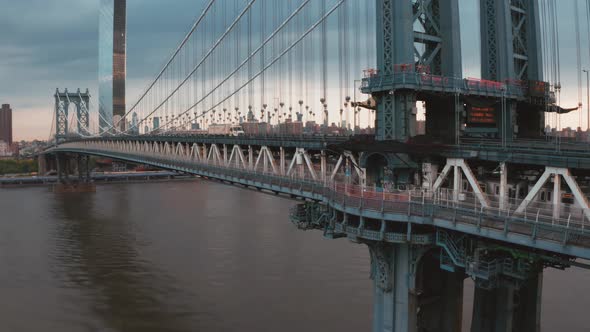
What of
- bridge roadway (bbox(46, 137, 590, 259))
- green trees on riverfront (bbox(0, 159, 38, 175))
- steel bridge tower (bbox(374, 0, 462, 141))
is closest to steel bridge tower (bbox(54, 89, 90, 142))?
green trees on riverfront (bbox(0, 159, 38, 175))

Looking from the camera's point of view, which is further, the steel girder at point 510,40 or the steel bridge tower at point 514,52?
the steel girder at point 510,40

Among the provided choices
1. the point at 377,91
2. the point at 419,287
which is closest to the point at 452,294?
the point at 419,287

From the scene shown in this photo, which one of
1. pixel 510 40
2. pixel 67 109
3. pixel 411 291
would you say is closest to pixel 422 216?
pixel 411 291

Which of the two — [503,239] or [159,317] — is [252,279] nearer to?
[159,317]

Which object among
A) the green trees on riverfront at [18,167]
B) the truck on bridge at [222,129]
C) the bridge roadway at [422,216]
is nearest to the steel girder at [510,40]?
the bridge roadway at [422,216]

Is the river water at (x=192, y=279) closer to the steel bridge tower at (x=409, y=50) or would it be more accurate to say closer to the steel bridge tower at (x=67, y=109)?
the steel bridge tower at (x=409, y=50)

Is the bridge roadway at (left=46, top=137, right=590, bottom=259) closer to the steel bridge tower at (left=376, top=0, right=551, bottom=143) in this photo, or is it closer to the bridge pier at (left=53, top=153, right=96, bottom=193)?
the steel bridge tower at (left=376, top=0, right=551, bottom=143)
